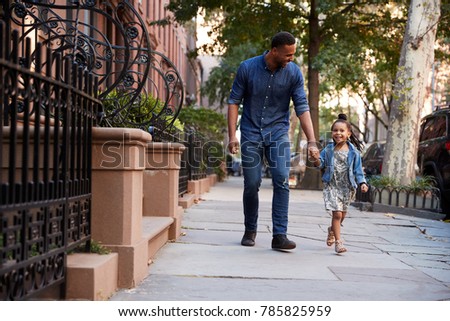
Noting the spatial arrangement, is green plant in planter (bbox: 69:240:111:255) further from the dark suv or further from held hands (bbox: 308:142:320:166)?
the dark suv

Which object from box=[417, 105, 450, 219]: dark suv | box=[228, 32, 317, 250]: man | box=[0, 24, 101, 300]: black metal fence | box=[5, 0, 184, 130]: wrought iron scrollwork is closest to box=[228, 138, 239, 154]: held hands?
box=[228, 32, 317, 250]: man

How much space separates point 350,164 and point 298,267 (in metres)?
1.70

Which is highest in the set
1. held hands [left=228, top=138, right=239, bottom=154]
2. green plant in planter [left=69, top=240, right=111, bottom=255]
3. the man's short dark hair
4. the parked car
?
the man's short dark hair

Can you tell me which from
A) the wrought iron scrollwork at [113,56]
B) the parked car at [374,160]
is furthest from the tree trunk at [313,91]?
the wrought iron scrollwork at [113,56]

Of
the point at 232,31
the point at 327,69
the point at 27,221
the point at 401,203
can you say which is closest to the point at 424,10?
the point at 401,203

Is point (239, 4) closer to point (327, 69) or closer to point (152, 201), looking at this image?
point (327, 69)

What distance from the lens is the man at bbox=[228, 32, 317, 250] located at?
711 centimetres

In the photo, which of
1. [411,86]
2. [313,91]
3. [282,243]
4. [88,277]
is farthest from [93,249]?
[313,91]

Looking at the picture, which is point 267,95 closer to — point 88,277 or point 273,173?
point 273,173

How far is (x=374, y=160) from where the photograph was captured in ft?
80.4

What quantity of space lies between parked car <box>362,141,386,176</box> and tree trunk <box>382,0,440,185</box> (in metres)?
6.05

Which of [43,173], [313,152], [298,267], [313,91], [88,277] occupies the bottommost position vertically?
[298,267]
